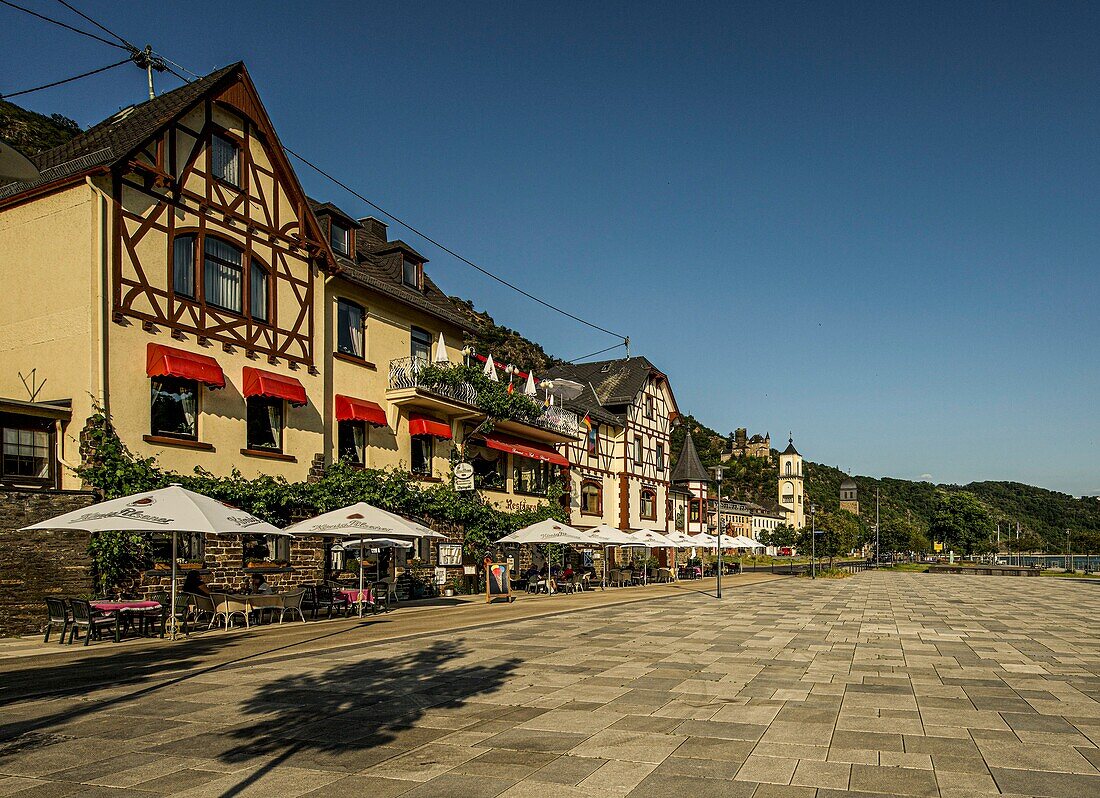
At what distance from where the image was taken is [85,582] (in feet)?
62.3

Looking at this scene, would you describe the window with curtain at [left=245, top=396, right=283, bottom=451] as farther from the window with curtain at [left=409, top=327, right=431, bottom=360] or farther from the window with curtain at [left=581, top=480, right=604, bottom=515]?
the window with curtain at [left=581, top=480, right=604, bottom=515]

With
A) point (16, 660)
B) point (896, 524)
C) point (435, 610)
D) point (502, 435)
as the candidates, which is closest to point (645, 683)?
point (16, 660)

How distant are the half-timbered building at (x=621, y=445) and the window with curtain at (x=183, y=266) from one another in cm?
2270

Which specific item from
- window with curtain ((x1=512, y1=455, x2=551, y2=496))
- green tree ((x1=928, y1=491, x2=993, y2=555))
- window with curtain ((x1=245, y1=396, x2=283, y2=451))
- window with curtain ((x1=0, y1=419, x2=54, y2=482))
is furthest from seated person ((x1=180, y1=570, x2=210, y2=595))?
green tree ((x1=928, y1=491, x2=993, y2=555))

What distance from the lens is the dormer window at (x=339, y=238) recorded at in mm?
30000

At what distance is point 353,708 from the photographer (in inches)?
388

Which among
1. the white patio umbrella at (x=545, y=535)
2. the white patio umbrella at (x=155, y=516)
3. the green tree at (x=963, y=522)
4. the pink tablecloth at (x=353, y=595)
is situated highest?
the white patio umbrella at (x=155, y=516)

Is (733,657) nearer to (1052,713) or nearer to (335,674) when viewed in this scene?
(1052,713)

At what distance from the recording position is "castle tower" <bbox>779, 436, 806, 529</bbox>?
17038cm

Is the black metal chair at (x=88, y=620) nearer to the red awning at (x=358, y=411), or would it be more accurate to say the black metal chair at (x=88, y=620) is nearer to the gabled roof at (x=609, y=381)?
the red awning at (x=358, y=411)

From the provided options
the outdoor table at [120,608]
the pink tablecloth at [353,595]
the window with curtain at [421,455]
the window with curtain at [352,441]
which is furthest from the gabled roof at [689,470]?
the outdoor table at [120,608]

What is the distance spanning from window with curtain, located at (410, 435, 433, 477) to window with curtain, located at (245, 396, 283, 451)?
6.80 m

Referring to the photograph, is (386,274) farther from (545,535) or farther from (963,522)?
(963,522)

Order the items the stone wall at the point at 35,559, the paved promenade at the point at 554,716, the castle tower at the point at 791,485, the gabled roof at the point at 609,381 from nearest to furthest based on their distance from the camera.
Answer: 1. the paved promenade at the point at 554,716
2. the stone wall at the point at 35,559
3. the gabled roof at the point at 609,381
4. the castle tower at the point at 791,485
